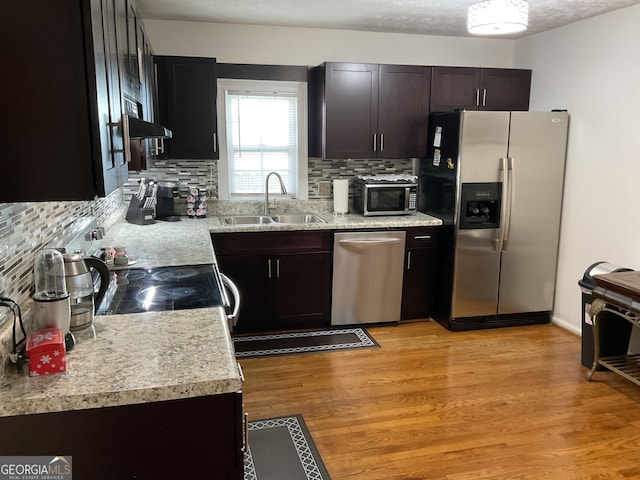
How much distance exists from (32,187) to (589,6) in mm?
3630

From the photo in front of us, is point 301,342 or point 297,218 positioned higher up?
point 297,218

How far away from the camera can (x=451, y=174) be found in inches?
156

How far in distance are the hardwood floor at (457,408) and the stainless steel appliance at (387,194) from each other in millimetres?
1052

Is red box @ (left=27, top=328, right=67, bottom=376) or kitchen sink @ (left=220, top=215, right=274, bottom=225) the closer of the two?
red box @ (left=27, top=328, right=67, bottom=376)

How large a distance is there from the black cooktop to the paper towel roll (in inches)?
76.8

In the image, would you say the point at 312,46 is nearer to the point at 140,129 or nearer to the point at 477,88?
the point at 477,88

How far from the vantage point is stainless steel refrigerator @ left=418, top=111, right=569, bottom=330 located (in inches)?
152

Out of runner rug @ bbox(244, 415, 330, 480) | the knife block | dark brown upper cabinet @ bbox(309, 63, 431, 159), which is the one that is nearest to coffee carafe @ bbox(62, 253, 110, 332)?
runner rug @ bbox(244, 415, 330, 480)

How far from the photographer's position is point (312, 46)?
4.23 meters

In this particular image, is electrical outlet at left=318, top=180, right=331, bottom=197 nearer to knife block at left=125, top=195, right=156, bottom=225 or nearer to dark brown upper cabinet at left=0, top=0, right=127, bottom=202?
knife block at left=125, top=195, right=156, bottom=225

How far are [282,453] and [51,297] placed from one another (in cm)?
146

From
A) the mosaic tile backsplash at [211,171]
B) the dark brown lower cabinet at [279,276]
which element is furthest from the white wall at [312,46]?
the dark brown lower cabinet at [279,276]

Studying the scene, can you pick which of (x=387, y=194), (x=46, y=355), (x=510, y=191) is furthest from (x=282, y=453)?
(x=510, y=191)

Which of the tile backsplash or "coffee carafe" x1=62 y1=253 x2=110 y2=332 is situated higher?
the tile backsplash
